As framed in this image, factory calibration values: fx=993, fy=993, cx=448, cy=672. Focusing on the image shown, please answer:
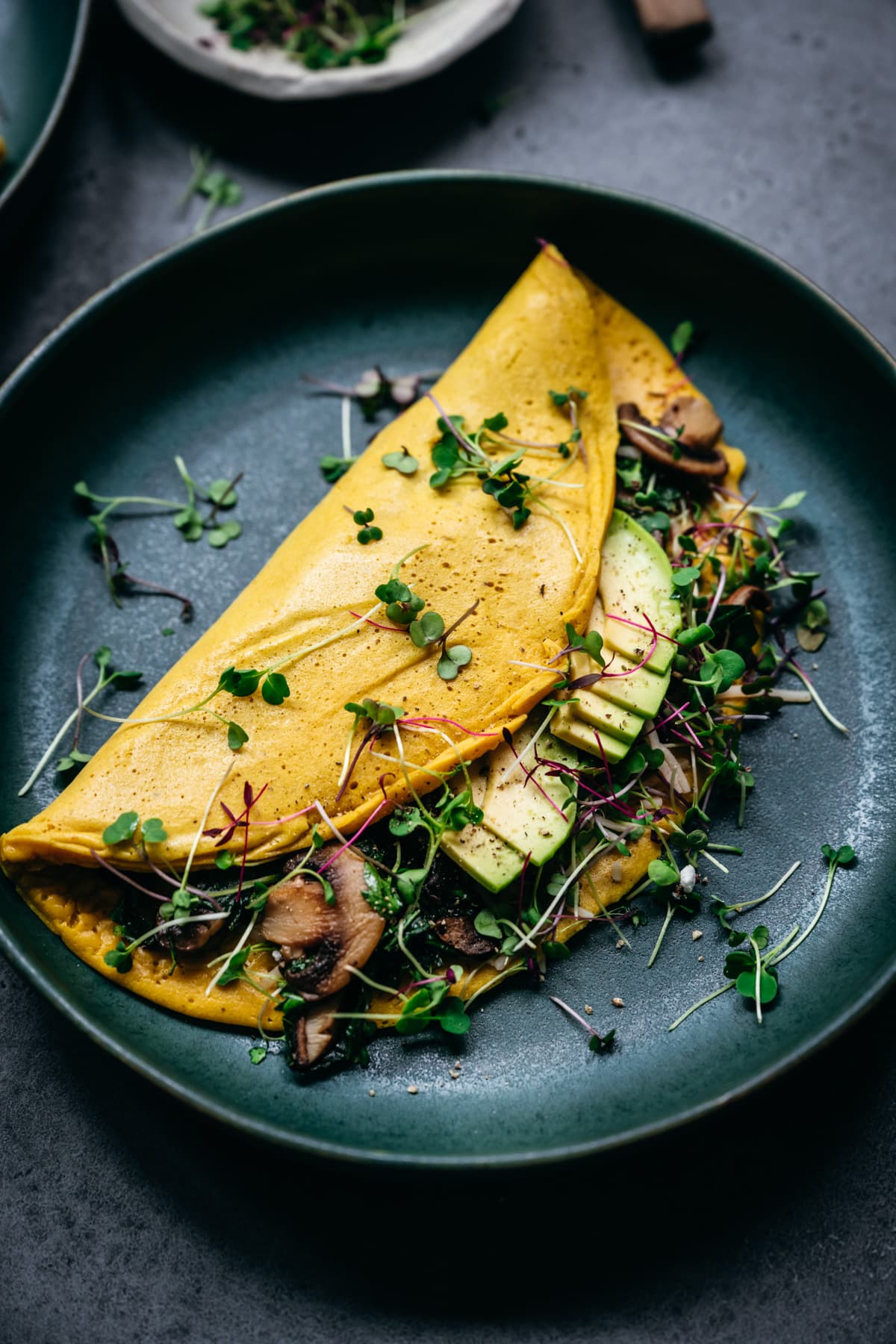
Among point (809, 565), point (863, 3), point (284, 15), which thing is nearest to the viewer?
point (809, 565)

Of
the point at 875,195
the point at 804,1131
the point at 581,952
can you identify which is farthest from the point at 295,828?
the point at 875,195

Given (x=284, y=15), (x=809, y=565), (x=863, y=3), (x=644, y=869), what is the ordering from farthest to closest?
(x=863, y=3)
(x=284, y=15)
(x=809, y=565)
(x=644, y=869)

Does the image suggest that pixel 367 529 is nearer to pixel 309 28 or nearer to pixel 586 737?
pixel 586 737

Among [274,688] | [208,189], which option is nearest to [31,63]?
[208,189]

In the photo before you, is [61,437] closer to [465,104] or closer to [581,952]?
[465,104]

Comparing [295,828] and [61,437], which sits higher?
[61,437]

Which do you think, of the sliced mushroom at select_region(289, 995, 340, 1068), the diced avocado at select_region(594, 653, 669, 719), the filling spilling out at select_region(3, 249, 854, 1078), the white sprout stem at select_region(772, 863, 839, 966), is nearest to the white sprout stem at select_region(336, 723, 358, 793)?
the filling spilling out at select_region(3, 249, 854, 1078)

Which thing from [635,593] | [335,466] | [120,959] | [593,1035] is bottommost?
[593,1035]
